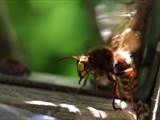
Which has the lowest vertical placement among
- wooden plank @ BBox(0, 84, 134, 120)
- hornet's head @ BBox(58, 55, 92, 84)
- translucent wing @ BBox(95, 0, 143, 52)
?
wooden plank @ BBox(0, 84, 134, 120)

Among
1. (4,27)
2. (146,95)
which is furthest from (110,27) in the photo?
(4,27)

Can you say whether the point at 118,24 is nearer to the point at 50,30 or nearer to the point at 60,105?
Answer: the point at 60,105

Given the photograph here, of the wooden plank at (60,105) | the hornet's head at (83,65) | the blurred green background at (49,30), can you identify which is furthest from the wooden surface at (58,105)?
the blurred green background at (49,30)

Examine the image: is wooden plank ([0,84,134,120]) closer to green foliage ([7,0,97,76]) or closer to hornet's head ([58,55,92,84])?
hornet's head ([58,55,92,84])

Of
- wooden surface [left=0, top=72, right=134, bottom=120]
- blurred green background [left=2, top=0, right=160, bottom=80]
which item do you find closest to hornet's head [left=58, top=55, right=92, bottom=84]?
wooden surface [left=0, top=72, right=134, bottom=120]

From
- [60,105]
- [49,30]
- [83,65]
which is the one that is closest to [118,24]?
[83,65]

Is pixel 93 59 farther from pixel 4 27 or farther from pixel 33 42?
pixel 33 42
